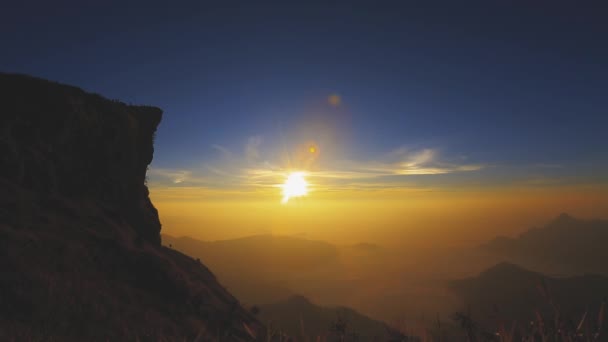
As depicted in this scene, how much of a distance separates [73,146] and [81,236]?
34.7 feet

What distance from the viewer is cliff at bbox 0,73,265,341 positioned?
11.0 meters

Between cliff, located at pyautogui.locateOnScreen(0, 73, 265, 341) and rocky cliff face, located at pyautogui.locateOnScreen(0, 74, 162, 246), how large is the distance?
0.25 feet

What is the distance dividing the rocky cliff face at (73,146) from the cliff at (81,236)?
8cm

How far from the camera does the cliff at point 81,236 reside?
432 inches

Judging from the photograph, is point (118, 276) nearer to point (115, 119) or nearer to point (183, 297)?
point (183, 297)

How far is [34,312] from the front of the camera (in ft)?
33.0

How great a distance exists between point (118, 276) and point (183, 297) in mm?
4174

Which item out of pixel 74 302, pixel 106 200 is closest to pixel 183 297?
pixel 74 302

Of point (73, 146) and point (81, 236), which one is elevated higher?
point (73, 146)

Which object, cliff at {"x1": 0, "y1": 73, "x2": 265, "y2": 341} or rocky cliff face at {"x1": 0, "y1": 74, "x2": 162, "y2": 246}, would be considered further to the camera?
rocky cliff face at {"x1": 0, "y1": 74, "x2": 162, "y2": 246}

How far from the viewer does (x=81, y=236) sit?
59.5 feet

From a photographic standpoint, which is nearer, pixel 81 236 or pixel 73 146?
pixel 81 236

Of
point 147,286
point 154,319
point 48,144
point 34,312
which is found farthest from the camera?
point 48,144

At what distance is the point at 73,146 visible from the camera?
25109 millimetres
